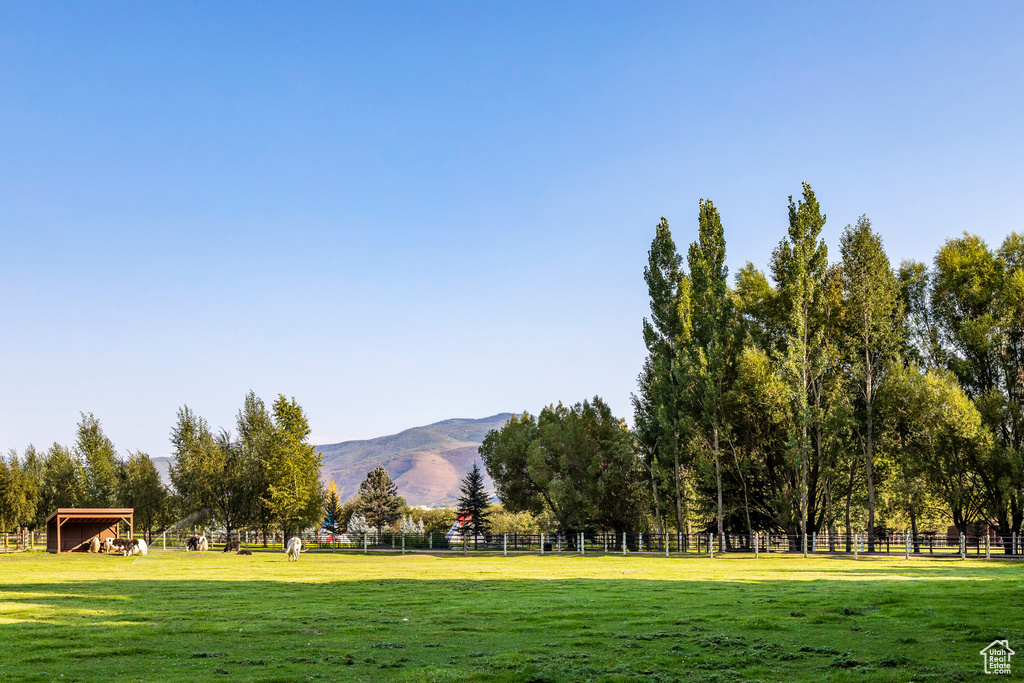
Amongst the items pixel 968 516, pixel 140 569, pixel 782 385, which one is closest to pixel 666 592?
pixel 140 569

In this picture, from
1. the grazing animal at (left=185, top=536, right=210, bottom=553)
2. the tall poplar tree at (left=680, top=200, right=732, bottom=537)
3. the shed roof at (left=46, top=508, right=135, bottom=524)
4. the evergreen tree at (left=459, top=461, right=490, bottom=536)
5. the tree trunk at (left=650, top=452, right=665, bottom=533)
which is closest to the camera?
the tall poplar tree at (left=680, top=200, right=732, bottom=537)

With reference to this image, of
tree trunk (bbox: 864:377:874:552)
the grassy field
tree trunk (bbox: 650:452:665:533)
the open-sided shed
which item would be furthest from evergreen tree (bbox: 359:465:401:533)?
the grassy field

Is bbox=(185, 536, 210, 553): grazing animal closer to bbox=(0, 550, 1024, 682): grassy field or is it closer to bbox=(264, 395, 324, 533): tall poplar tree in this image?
bbox=(264, 395, 324, 533): tall poplar tree

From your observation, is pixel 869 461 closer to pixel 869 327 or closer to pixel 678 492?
pixel 869 327

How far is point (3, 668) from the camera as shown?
31.9 ft

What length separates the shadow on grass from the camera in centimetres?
980

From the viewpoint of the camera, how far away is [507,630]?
13.6 metres

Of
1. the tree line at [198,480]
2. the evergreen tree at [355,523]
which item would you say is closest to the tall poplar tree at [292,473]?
the tree line at [198,480]

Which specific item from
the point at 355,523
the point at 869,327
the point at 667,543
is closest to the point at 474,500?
the point at 667,543

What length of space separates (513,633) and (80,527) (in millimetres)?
50619

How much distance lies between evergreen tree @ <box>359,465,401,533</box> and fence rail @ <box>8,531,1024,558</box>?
22.0m

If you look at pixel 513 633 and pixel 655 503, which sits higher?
pixel 513 633

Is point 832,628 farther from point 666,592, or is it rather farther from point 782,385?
point 782,385

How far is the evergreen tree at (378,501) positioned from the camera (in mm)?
91938
